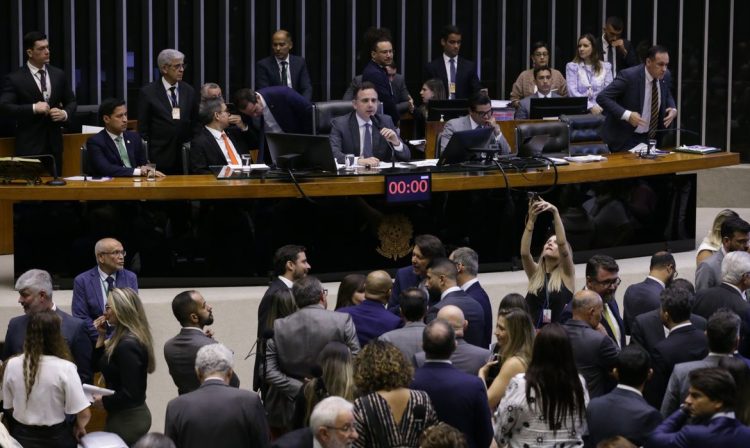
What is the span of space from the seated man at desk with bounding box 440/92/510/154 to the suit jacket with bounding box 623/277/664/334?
132 inches

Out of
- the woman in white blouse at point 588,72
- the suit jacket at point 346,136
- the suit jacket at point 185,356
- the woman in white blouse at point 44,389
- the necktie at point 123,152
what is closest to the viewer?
the woman in white blouse at point 44,389

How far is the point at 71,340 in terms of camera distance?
6.81m

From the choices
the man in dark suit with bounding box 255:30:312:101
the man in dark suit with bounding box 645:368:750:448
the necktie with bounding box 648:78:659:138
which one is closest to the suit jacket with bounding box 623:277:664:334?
the man in dark suit with bounding box 645:368:750:448

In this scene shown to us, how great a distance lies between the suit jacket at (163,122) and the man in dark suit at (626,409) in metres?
6.21

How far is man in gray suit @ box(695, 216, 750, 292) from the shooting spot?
7.79 metres

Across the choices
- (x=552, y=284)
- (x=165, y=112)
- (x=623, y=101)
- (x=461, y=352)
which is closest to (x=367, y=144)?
(x=165, y=112)

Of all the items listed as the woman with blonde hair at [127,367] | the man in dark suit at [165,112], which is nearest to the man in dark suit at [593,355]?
the woman with blonde hair at [127,367]

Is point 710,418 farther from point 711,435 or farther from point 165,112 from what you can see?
point 165,112

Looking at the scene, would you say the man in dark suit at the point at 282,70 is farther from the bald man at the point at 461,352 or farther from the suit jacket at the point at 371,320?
the bald man at the point at 461,352

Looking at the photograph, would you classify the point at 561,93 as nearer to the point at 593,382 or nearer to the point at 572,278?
the point at 572,278

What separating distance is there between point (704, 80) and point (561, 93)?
6.35 feet

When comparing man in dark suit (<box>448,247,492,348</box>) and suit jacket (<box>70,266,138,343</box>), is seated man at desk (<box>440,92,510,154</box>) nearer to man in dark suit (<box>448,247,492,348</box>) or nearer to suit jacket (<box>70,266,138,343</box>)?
man in dark suit (<box>448,247,492,348</box>)

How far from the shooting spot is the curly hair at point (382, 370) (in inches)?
219

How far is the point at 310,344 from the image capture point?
6.59 metres
